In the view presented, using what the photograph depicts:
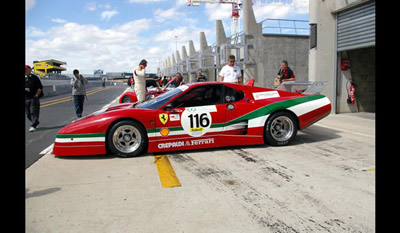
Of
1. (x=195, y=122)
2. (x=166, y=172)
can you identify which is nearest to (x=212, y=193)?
(x=166, y=172)

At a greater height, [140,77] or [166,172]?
[140,77]

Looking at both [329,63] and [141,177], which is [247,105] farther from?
[329,63]

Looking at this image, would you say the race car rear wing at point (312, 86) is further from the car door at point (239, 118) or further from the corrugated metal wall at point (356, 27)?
the corrugated metal wall at point (356, 27)

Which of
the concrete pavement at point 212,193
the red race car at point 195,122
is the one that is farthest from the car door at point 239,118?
the concrete pavement at point 212,193

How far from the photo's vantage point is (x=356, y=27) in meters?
8.59

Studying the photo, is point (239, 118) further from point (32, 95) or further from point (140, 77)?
point (32, 95)

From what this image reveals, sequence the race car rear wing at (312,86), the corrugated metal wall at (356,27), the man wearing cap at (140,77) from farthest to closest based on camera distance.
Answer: the corrugated metal wall at (356,27) → the man wearing cap at (140,77) → the race car rear wing at (312,86)

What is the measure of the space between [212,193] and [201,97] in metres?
2.21

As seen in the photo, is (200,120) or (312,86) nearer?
(200,120)

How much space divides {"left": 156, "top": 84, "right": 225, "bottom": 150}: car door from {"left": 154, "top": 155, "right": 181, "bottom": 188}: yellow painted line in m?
0.26

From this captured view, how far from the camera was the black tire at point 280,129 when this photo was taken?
Answer: 5109 mm

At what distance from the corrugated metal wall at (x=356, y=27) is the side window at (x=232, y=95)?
16.5ft

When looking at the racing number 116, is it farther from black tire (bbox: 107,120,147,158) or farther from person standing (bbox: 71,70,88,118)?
person standing (bbox: 71,70,88,118)

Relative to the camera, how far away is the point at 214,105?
4.95 meters
